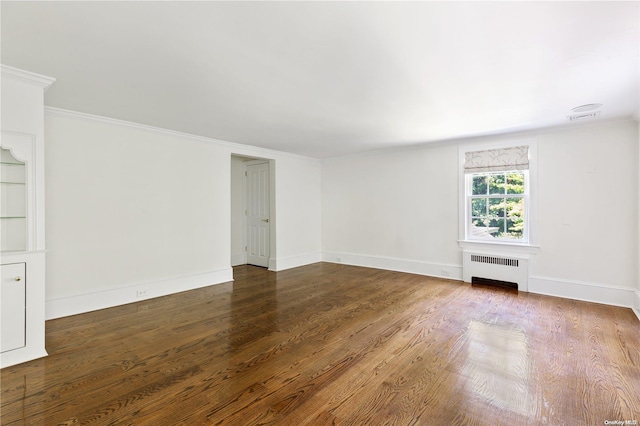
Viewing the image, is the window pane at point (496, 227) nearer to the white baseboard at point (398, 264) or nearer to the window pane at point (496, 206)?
the window pane at point (496, 206)

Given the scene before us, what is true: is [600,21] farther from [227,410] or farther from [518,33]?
[227,410]

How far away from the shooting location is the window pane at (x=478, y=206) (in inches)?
200

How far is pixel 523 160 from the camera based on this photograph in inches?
182

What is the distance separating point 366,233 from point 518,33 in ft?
15.8

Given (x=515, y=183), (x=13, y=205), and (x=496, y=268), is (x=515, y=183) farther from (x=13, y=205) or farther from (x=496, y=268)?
(x=13, y=205)

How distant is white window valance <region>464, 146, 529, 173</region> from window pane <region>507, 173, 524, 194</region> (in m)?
0.15

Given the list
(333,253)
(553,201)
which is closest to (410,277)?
(333,253)

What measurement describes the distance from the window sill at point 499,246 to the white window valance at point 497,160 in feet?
3.98

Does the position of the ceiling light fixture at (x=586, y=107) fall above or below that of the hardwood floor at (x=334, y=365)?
above

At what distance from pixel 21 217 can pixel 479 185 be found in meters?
6.07

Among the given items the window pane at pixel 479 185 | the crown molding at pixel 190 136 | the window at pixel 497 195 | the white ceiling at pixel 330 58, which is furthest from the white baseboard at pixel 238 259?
the window pane at pixel 479 185

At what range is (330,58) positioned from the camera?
2.25 meters

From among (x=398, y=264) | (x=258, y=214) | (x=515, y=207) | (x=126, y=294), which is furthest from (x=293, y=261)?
(x=515, y=207)

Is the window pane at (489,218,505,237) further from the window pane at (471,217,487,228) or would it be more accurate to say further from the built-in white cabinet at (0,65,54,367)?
the built-in white cabinet at (0,65,54,367)
